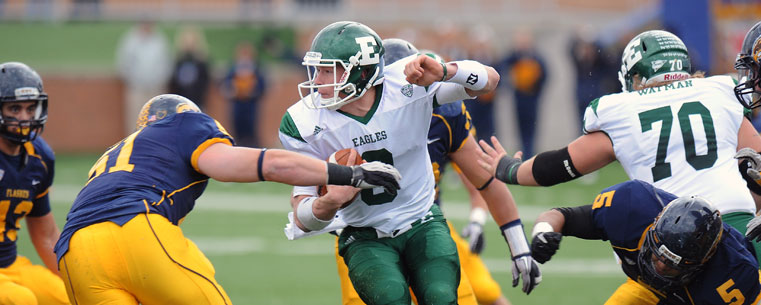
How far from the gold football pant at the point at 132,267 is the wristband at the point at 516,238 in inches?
68.3

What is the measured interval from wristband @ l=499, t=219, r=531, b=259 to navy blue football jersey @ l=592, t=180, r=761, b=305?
0.82 metres

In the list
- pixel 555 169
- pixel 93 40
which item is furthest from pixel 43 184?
pixel 93 40

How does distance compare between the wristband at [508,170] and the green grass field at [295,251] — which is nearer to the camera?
the wristband at [508,170]

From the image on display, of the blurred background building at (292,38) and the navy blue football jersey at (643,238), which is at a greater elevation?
the navy blue football jersey at (643,238)

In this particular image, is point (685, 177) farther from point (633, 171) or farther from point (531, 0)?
point (531, 0)

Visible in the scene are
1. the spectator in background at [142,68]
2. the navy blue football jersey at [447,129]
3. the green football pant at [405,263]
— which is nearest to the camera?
the green football pant at [405,263]

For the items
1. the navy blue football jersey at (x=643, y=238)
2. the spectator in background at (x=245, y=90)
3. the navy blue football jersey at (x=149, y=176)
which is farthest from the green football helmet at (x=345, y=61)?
the spectator in background at (x=245, y=90)

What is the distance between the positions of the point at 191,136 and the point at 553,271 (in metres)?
4.85

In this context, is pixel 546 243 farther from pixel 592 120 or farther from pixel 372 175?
pixel 372 175

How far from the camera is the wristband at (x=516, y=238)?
509 centimetres

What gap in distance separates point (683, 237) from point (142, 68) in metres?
15.0

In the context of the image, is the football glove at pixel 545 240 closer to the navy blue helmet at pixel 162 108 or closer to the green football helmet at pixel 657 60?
the green football helmet at pixel 657 60

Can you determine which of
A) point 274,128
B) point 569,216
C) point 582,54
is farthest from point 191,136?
point 274,128

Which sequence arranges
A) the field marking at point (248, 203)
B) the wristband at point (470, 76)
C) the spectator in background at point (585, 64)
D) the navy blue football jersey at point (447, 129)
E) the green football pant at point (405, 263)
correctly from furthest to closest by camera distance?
the spectator in background at point (585, 64) < the field marking at point (248, 203) < the navy blue football jersey at point (447, 129) < the wristband at point (470, 76) < the green football pant at point (405, 263)
